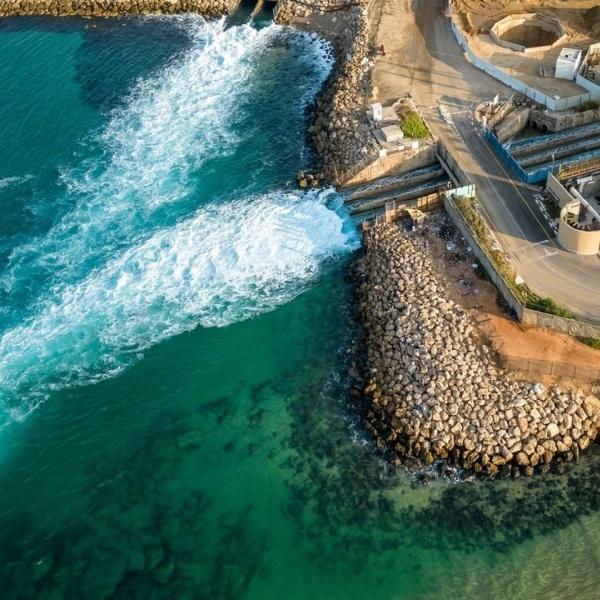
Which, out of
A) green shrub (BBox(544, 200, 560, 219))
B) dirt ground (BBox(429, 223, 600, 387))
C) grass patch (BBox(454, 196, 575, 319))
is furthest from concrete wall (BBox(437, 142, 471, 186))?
dirt ground (BBox(429, 223, 600, 387))

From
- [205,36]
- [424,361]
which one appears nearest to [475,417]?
[424,361]

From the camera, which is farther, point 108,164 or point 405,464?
point 108,164

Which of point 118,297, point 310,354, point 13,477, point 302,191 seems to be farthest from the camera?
point 302,191

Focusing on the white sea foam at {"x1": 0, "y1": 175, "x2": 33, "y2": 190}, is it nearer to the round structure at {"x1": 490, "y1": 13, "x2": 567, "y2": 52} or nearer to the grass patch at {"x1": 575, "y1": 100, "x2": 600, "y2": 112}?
the round structure at {"x1": 490, "y1": 13, "x2": 567, "y2": 52}

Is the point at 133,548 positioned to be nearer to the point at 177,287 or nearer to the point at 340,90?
the point at 177,287

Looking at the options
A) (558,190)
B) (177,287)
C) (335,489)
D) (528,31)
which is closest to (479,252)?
(558,190)

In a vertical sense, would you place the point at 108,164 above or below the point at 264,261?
above

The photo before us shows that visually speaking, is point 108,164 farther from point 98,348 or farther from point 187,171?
point 98,348
